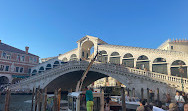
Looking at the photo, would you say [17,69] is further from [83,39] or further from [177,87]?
[177,87]

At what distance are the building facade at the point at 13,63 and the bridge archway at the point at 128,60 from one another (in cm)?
2228

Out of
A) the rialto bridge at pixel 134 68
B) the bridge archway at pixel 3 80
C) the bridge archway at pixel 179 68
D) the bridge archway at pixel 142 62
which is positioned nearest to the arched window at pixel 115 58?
the rialto bridge at pixel 134 68

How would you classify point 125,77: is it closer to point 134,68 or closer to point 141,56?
point 134,68

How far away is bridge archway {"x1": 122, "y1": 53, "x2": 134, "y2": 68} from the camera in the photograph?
23.7 meters

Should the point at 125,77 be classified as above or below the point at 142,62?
below

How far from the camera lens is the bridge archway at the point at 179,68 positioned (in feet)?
62.4

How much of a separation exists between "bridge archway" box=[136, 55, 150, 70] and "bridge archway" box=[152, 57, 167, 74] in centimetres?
104

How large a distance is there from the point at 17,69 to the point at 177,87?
99.5ft

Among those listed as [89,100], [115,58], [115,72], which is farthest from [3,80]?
[89,100]

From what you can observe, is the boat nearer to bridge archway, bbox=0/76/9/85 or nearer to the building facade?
the building facade

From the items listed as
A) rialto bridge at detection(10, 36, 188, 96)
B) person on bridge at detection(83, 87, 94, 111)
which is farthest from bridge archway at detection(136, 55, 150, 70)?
person on bridge at detection(83, 87, 94, 111)

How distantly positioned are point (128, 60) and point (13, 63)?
2388 centimetres

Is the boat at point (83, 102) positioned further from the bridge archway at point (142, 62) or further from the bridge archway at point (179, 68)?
the bridge archway at point (142, 62)

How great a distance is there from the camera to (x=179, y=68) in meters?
18.9
